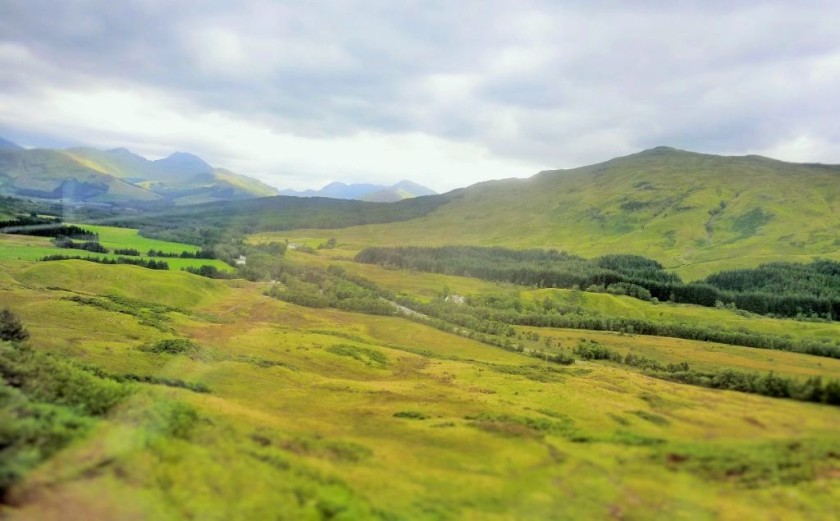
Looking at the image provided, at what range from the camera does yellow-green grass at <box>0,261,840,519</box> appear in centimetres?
4288

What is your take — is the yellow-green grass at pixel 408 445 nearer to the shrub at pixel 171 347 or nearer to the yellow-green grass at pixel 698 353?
the shrub at pixel 171 347

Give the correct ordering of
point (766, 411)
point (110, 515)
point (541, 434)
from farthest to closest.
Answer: point (766, 411) < point (541, 434) < point (110, 515)

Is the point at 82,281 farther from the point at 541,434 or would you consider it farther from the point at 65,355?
the point at 541,434

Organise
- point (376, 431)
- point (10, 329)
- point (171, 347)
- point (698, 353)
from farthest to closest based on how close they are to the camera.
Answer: point (698, 353), point (171, 347), point (10, 329), point (376, 431)

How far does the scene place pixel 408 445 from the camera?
58.9 metres

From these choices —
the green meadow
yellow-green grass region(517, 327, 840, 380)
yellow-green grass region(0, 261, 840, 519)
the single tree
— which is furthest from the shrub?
yellow-green grass region(517, 327, 840, 380)

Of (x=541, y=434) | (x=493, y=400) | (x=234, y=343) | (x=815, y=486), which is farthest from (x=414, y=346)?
(x=815, y=486)

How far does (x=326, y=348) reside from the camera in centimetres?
12481

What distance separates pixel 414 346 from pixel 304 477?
103m

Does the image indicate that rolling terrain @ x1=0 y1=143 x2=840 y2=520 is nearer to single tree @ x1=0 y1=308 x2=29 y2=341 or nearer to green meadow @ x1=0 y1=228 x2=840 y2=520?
green meadow @ x1=0 y1=228 x2=840 y2=520

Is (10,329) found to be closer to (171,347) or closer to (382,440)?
(171,347)

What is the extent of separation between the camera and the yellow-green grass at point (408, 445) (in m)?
42.9

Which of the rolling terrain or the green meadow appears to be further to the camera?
the rolling terrain

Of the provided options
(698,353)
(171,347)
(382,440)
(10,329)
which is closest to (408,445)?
(382,440)
